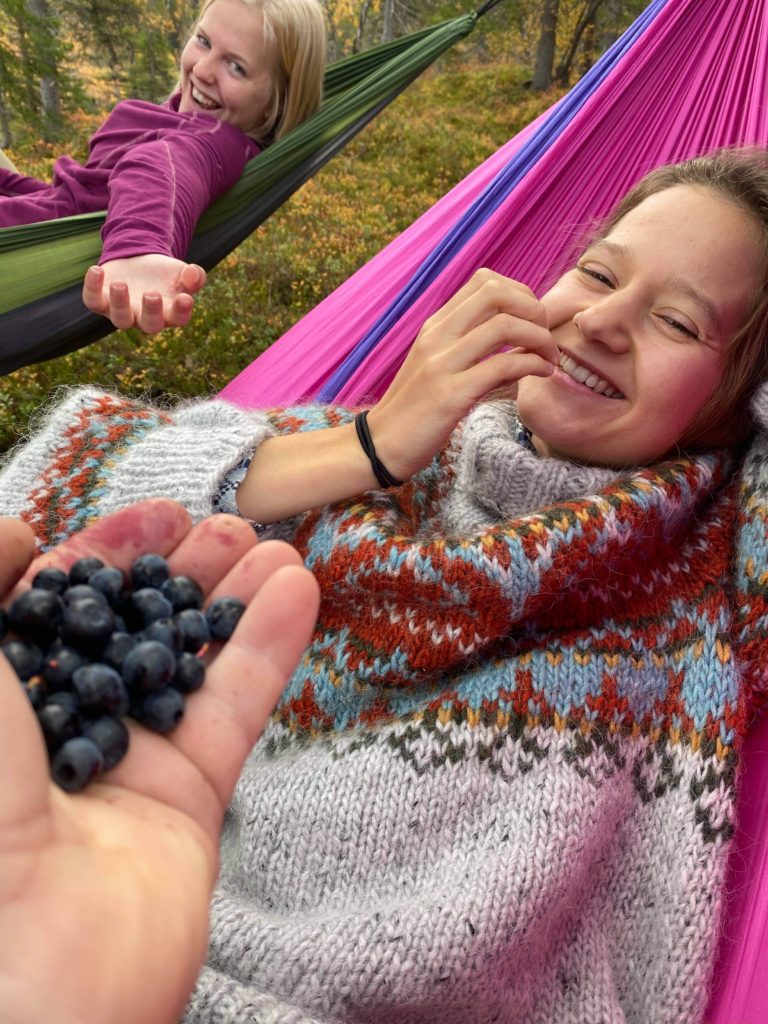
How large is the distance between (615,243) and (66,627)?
1.05m

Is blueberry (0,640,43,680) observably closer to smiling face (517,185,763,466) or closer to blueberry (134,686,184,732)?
blueberry (134,686,184,732)

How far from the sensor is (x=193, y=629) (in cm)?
72

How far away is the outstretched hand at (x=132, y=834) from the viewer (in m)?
0.47

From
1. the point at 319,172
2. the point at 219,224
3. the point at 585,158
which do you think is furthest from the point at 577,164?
the point at 319,172

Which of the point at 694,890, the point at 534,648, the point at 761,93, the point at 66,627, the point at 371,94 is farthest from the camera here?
the point at 371,94

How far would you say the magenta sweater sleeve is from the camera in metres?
1.78

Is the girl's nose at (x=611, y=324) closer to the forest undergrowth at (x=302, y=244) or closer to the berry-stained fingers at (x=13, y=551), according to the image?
the berry-stained fingers at (x=13, y=551)

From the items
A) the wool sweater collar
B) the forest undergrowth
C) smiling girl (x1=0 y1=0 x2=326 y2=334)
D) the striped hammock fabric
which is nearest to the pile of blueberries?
the wool sweater collar

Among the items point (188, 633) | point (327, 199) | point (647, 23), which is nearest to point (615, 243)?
point (188, 633)

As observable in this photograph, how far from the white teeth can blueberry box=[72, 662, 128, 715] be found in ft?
2.84

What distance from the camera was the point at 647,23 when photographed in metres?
1.95

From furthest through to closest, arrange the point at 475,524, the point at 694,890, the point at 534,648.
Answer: the point at 475,524, the point at 534,648, the point at 694,890

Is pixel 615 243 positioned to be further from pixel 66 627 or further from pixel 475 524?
pixel 66 627

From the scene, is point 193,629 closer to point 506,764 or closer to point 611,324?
point 506,764
